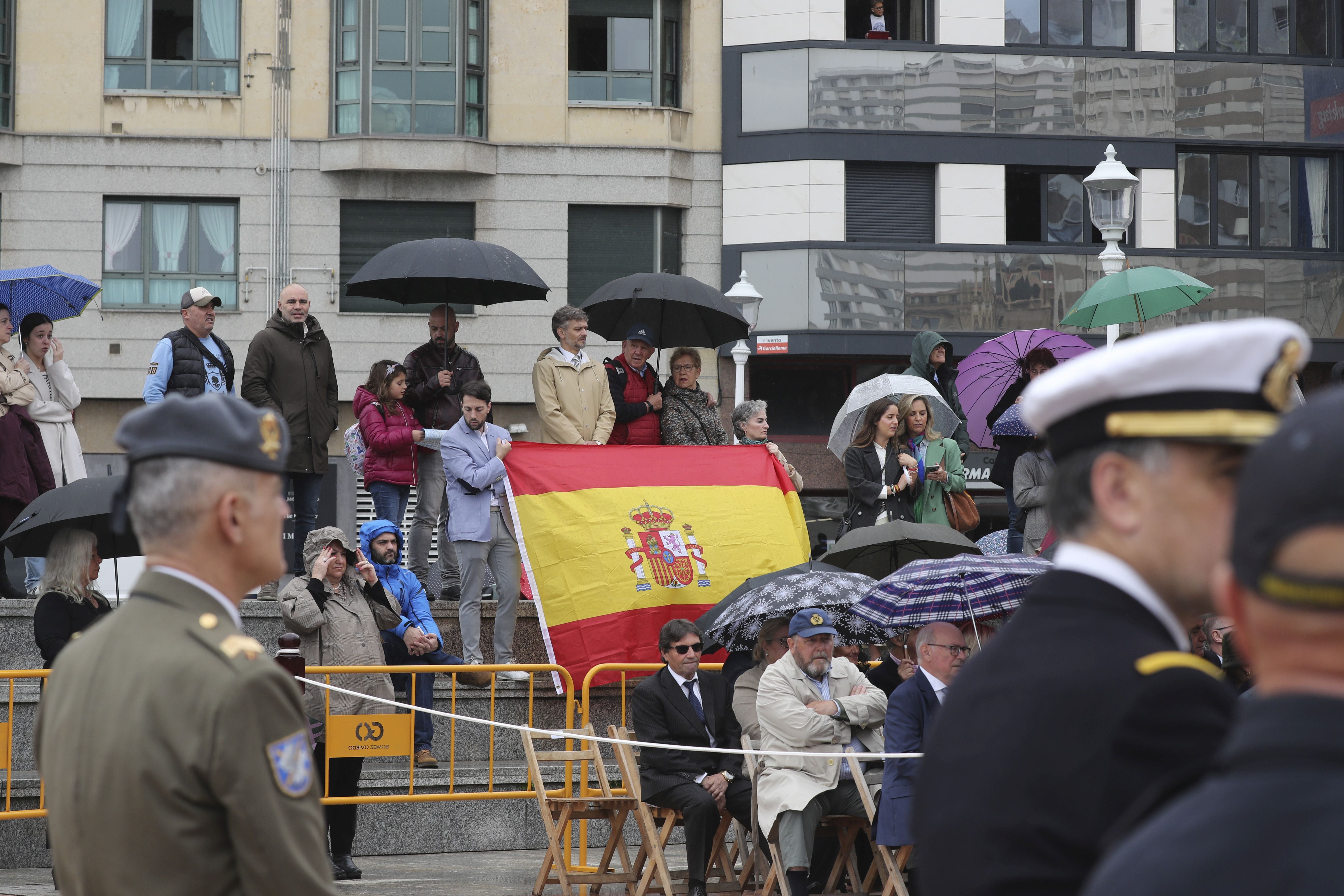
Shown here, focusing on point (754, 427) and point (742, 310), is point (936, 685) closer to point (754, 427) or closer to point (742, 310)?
point (754, 427)

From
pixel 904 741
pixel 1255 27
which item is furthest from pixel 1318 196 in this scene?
pixel 904 741

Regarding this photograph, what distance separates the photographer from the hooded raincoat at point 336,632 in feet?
34.5

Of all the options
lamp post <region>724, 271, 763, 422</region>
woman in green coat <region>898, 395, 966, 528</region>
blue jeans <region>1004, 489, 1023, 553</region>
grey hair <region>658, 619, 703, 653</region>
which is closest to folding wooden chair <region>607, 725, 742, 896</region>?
grey hair <region>658, 619, 703, 653</region>

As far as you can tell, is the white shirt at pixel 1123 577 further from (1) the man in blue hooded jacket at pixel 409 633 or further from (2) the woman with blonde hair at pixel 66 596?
(1) the man in blue hooded jacket at pixel 409 633

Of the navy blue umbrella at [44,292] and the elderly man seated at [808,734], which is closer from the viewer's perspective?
the elderly man seated at [808,734]

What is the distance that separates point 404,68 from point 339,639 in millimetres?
Result: 18963

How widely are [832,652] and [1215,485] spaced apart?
7896mm

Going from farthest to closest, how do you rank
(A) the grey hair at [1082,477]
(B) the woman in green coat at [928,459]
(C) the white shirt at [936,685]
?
(B) the woman in green coat at [928,459], (C) the white shirt at [936,685], (A) the grey hair at [1082,477]

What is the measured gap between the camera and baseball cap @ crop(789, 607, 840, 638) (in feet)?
31.8

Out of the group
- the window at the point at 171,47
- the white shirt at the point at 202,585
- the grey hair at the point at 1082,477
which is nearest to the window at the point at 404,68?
the window at the point at 171,47

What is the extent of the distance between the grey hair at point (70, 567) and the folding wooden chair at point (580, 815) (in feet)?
9.09

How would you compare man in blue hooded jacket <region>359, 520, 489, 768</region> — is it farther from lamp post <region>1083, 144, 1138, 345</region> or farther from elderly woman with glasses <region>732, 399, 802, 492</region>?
lamp post <region>1083, 144, 1138, 345</region>

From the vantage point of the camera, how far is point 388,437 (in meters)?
13.4

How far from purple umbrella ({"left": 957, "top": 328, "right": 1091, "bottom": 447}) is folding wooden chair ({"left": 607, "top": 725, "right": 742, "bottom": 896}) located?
5962 mm
